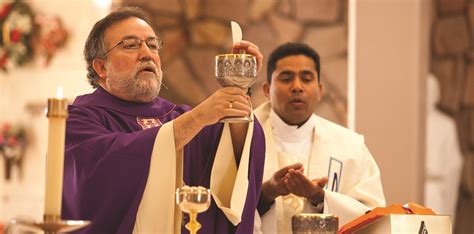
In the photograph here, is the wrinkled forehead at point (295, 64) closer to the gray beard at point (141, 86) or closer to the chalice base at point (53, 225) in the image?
the gray beard at point (141, 86)

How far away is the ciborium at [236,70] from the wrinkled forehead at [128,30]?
2.96 feet

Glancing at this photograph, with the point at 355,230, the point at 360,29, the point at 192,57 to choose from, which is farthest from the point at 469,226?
the point at 355,230

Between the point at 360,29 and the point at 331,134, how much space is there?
2614 millimetres

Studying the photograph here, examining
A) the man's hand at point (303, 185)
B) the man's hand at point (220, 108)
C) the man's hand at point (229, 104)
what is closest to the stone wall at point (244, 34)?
the man's hand at point (303, 185)

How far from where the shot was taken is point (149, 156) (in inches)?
152

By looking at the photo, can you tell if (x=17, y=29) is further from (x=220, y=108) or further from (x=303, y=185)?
(x=220, y=108)

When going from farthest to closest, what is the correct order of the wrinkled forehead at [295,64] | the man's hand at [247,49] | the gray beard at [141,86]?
the wrinkled forehead at [295,64], the gray beard at [141,86], the man's hand at [247,49]

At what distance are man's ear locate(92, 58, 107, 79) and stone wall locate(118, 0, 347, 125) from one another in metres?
3.37

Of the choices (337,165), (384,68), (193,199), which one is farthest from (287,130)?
(384,68)

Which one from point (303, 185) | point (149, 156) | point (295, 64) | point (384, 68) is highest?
point (384, 68)

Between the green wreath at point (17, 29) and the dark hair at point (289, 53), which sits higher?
the green wreath at point (17, 29)

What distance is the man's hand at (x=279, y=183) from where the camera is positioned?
4.49 metres

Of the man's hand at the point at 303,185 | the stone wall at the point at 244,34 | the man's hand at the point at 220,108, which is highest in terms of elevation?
the stone wall at the point at 244,34

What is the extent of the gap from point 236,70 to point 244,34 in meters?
4.55
